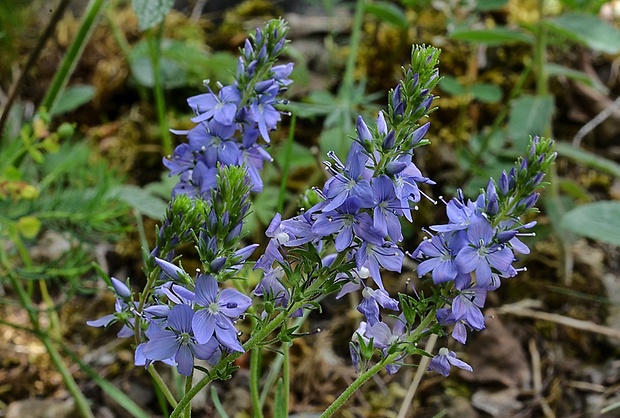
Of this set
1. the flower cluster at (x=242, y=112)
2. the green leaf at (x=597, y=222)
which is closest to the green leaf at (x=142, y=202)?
the flower cluster at (x=242, y=112)

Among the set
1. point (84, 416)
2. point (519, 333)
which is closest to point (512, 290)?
point (519, 333)

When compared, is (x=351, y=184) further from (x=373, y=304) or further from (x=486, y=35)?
(x=486, y=35)

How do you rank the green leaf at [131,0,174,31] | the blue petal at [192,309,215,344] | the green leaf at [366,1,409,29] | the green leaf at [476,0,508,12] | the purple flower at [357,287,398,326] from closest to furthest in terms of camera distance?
1. the blue petal at [192,309,215,344]
2. the purple flower at [357,287,398,326]
3. the green leaf at [131,0,174,31]
4. the green leaf at [476,0,508,12]
5. the green leaf at [366,1,409,29]

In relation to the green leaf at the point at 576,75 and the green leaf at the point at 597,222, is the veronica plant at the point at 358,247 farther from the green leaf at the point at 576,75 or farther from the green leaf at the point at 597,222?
the green leaf at the point at 576,75

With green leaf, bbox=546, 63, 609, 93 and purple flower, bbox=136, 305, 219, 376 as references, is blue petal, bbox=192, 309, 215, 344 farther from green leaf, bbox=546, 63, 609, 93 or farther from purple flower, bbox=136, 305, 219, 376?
green leaf, bbox=546, 63, 609, 93

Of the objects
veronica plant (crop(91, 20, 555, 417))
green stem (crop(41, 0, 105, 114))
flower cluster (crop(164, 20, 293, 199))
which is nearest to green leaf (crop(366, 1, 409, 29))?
green stem (crop(41, 0, 105, 114))

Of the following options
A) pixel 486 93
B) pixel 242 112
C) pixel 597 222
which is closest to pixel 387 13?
pixel 486 93
